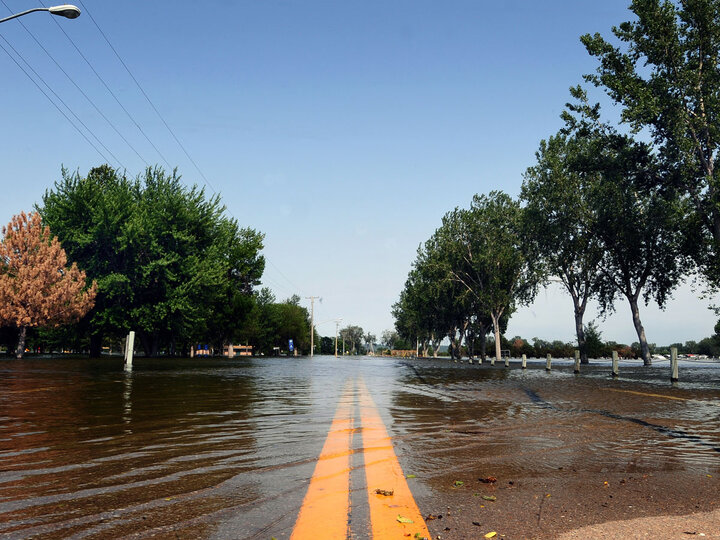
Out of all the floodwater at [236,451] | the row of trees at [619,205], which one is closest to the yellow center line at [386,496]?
the floodwater at [236,451]

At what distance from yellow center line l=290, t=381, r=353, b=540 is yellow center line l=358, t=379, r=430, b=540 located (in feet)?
0.55

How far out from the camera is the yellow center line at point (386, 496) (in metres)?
2.70

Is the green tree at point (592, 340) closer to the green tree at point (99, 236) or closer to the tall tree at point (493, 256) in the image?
the tall tree at point (493, 256)

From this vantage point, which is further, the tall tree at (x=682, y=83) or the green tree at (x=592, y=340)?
the green tree at (x=592, y=340)

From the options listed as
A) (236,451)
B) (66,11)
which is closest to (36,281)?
(66,11)

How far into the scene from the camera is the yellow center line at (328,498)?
265 cm

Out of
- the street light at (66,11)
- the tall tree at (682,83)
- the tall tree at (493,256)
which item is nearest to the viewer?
the street light at (66,11)

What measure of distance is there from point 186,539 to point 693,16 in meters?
33.7

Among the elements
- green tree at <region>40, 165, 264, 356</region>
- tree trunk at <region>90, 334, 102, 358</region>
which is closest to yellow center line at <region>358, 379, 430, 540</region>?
green tree at <region>40, 165, 264, 356</region>

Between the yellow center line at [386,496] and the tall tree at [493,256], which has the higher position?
the tall tree at [493,256]

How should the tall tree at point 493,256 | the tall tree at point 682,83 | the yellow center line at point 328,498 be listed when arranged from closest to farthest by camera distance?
the yellow center line at point 328,498, the tall tree at point 682,83, the tall tree at point 493,256

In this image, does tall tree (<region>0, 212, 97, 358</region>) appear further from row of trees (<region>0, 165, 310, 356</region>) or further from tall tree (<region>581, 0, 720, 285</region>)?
tall tree (<region>581, 0, 720, 285</region>)

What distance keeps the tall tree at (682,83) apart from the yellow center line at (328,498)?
27331 millimetres

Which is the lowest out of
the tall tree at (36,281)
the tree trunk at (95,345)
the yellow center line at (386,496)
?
the yellow center line at (386,496)
